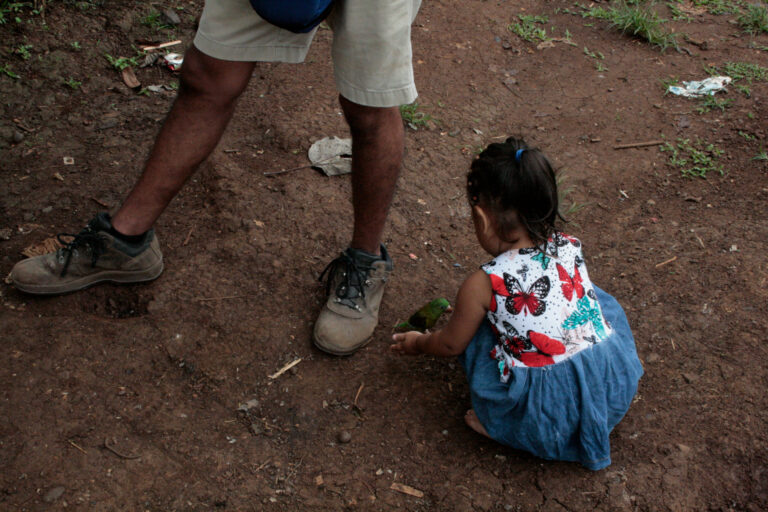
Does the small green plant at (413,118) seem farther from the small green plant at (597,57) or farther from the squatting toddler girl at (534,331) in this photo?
the squatting toddler girl at (534,331)

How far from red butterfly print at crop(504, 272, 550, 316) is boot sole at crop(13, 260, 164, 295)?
1394 mm

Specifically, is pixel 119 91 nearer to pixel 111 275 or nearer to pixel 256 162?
pixel 256 162

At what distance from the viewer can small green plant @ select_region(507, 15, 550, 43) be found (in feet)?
15.3

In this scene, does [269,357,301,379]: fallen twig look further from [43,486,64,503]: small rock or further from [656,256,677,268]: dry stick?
[656,256,677,268]: dry stick

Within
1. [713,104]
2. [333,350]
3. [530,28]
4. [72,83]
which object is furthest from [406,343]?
[530,28]

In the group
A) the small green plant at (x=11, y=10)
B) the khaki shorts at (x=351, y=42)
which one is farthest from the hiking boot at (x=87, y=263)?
the small green plant at (x=11, y=10)

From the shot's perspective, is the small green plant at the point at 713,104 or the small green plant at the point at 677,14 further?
the small green plant at the point at 677,14

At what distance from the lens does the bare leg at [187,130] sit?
2.07 metres

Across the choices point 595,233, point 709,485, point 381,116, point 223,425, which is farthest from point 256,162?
point 709,485

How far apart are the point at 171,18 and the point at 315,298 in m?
2.56

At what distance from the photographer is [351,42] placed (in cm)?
194

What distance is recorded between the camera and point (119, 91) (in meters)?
3.56

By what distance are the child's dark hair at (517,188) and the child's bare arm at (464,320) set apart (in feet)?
0.54

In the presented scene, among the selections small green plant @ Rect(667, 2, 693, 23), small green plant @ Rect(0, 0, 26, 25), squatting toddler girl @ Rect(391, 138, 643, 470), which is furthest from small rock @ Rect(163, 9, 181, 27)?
small green plant @ Rect(667, 2, 693, 23)
